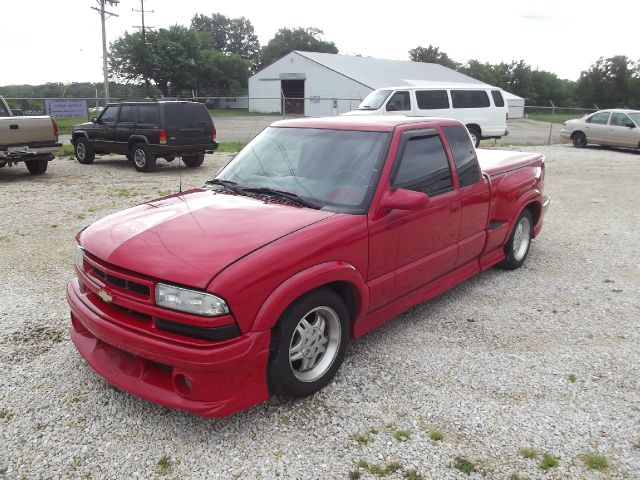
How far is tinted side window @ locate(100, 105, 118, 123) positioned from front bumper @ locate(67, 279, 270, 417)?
1165 centimetres

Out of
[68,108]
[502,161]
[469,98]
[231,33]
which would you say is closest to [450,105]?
[469,98]

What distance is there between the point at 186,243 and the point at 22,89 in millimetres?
61482

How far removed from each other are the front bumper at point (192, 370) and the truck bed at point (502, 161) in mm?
3212

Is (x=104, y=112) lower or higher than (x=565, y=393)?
higher

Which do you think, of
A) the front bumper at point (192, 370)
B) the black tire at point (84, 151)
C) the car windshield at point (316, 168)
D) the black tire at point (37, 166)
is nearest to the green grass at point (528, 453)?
the front bumper at point (192, 370)

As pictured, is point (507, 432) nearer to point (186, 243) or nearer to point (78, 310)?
point (186, 243)

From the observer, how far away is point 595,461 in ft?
9.07

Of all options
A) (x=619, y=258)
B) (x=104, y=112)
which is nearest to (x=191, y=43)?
(x=104, y=112)

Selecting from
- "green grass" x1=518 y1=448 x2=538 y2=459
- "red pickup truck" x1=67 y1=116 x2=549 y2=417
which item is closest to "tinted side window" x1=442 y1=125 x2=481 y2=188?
"red pickup truck" x1=67 y1=116 x2=549 y2=417

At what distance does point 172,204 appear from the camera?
3766 mm

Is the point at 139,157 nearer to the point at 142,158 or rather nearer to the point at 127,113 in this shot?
the point at 142,158

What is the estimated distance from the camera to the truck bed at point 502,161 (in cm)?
521

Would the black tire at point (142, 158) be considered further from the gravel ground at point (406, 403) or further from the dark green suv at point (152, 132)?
the gravel ground at point (406, 403)

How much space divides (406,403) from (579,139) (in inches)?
773
